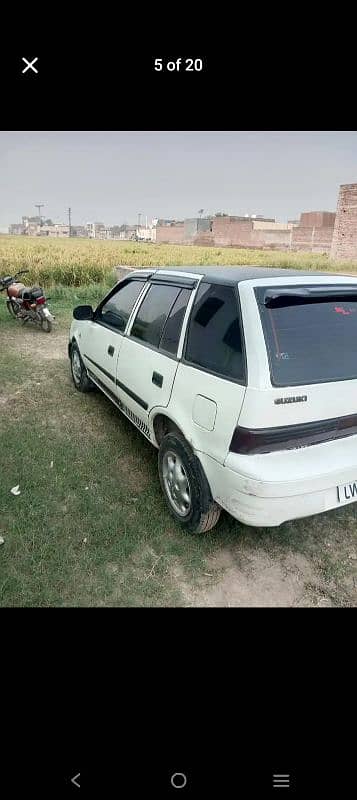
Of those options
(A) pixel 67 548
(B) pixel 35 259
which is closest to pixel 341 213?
(B) pixel 35 259

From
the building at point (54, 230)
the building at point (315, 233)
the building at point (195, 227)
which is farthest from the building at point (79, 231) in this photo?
the building at point (315, 233)

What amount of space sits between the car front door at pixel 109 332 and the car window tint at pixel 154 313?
22 cm

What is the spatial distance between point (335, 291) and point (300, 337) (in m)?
0.41

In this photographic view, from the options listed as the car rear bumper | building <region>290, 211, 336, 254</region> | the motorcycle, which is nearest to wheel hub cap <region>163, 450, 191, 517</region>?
the car rear bumper

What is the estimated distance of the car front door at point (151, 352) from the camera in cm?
271

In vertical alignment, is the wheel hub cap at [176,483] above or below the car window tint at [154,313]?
below

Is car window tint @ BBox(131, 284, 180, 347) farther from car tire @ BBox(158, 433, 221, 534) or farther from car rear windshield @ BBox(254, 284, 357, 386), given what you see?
car rear windshield @ BBox(254, 284, 357, 386)

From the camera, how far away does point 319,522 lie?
2.84 meters

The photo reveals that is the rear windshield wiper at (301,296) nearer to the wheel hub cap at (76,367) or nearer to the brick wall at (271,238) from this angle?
the wheel hub cap at (76,367)

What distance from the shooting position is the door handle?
9.06ft

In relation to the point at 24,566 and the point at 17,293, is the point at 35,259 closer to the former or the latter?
the point at 17,293

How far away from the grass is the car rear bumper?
512 mm

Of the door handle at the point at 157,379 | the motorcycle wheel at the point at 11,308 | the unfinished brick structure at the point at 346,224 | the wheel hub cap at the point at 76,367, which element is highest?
the unfinished brick structure at the point at 346,224

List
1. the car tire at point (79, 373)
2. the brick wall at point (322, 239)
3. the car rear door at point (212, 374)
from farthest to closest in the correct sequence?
the brick wall at point (322, 239), the car tire at point (79, 373), the car rear door at point (212, 374)
